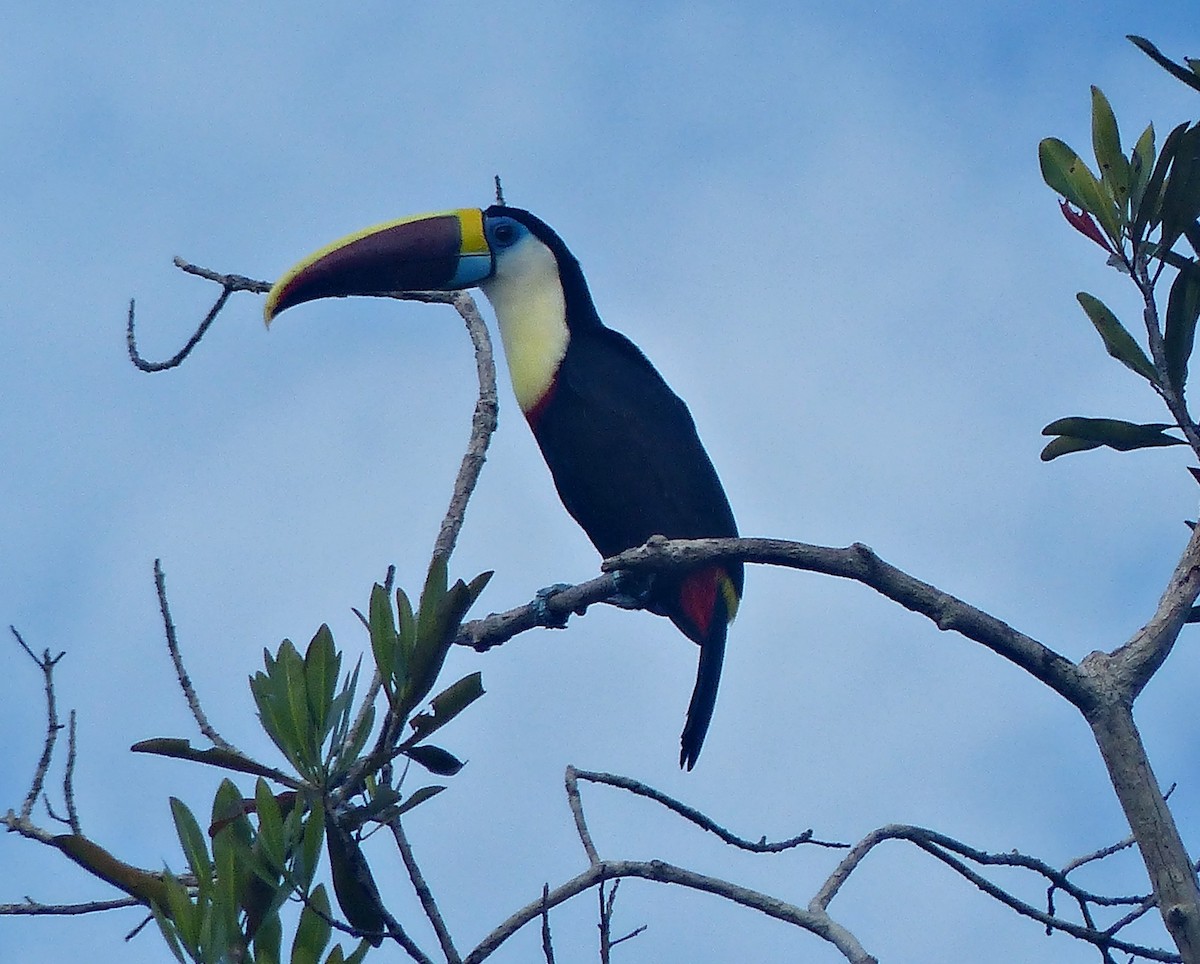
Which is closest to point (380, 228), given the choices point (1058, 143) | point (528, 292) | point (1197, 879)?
point (528, 292)

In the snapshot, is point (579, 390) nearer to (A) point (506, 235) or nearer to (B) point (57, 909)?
(A) point (506, 235)

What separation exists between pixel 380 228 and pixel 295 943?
3.28 metres

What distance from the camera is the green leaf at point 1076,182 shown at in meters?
2.75

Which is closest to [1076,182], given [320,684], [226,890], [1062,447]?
[1062,447]

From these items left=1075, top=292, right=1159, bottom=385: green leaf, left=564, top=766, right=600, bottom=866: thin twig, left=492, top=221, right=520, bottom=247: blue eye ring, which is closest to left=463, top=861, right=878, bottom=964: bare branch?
left=564, top=766, right=600, bottom=866: thin twig

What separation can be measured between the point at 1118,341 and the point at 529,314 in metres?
2.60

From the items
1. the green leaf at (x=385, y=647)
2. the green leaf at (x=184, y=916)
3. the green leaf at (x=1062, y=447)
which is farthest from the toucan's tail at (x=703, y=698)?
the green leaf at (x=184, y=916)

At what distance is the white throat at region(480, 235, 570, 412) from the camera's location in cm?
482

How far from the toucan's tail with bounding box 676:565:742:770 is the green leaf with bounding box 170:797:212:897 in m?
1.96

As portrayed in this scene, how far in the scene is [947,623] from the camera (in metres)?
2.53

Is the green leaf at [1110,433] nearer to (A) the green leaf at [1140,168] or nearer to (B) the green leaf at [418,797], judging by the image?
(A) the green leaf at [1140,168]

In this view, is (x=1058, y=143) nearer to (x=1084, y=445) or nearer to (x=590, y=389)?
(x=1084, y=445)

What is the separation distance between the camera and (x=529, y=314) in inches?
199

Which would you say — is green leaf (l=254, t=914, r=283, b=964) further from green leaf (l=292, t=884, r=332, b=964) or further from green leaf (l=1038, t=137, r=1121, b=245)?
green leaf (l=1038, t=137, r=1121, b=245)
